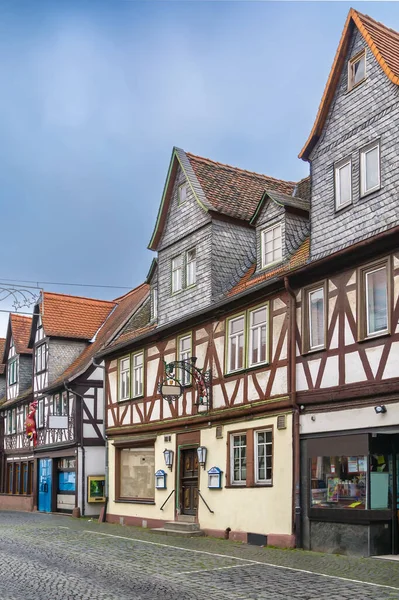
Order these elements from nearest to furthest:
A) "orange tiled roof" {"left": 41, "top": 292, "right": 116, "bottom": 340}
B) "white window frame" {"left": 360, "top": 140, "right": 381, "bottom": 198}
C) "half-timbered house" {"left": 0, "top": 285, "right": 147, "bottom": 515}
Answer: "white window frame" {"left": 360, "top": 140, "right": 381, "bottom": 198} < "half-timbered house" {"left": 0, "top": 285, "right": 147, "bottom": 515} < "orange tiled roof" {"left": 41, "top": 292, "right": 116, "bottom": 340}

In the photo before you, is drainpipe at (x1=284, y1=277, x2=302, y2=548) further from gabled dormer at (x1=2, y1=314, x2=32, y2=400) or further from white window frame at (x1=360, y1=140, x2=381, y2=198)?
gabled dormer at (x1=2, y1=314, x2=32, y2=400)

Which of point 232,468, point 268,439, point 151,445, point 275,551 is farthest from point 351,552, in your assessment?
point 151,445

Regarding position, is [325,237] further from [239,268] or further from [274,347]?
[239,268]

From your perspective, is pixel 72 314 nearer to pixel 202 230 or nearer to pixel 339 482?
→ pixel 202 230

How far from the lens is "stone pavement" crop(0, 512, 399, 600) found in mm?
12164

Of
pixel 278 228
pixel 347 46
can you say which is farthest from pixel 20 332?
pixel 347 46

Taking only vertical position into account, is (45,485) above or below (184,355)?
below

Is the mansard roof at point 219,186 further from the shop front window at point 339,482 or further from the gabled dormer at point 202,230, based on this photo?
the shop front window at point 339,482

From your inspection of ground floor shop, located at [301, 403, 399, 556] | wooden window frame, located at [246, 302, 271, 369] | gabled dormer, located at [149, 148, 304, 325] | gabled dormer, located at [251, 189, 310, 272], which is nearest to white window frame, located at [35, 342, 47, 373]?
gabled dormer, located at [149, 148, 304, 325]

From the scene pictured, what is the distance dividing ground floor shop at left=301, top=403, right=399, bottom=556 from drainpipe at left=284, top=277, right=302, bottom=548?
5.6 inches

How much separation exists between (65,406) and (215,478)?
51.0 feet

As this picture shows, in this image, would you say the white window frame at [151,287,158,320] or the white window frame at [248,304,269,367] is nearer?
the white window frame at [248,304,269,367]

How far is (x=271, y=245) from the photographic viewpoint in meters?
22.3

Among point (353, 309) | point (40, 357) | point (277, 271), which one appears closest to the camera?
point (353, 309)
